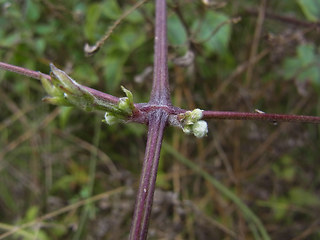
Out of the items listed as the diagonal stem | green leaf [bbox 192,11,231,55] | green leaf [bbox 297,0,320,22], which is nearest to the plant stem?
the diagonal stem

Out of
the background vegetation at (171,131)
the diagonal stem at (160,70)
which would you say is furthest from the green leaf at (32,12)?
the diagonal stem at (160,70)

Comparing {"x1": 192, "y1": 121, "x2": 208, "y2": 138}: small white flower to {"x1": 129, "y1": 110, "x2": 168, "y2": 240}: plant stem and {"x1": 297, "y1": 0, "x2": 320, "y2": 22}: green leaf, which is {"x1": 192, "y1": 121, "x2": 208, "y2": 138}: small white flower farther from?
{"x1": 297, "y1": 0, "x2": 320, "y2": 22}: green leaf

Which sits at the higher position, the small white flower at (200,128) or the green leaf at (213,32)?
the green leaf at (213,32)

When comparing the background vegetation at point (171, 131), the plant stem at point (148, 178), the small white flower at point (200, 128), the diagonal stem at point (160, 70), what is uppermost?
the background vegetation at point (171, 131)

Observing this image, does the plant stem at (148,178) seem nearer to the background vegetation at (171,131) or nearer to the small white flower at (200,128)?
the small white flower at (200,128)

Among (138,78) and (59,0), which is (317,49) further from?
(59,0)
